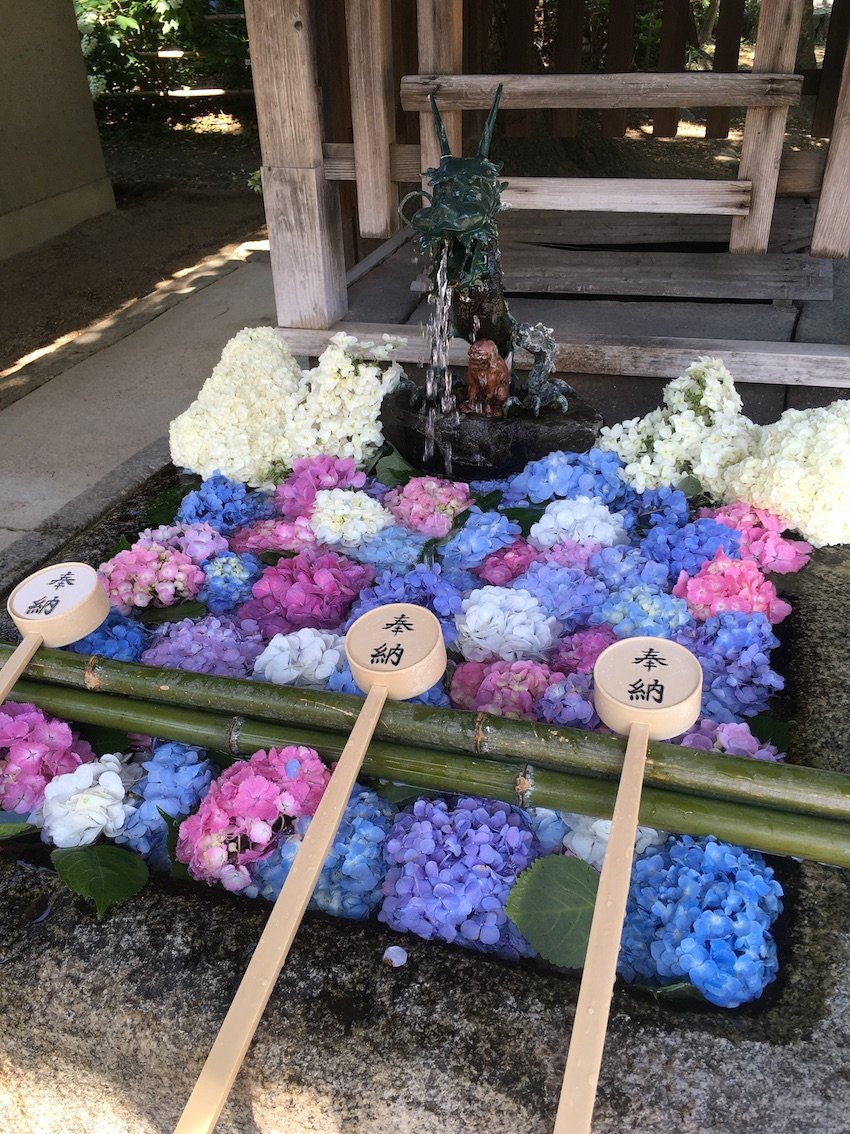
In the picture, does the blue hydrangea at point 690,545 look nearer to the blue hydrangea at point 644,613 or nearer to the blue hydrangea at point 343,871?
the blue hydrangea at point 644,613

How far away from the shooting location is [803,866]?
1366 millimetres

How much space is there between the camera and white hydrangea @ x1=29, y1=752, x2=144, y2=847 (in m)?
1.48

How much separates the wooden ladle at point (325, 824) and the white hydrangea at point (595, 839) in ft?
1.11

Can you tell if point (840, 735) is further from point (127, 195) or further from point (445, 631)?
point (127, 195)

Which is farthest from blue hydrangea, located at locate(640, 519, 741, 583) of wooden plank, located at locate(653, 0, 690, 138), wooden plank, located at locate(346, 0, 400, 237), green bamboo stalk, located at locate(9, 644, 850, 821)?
wooden plank, located at locate(653, 0, 690, 138)

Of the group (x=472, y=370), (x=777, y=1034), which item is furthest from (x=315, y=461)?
(x=777, y=1034)

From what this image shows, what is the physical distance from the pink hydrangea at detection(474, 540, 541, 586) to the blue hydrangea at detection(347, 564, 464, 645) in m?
0.10

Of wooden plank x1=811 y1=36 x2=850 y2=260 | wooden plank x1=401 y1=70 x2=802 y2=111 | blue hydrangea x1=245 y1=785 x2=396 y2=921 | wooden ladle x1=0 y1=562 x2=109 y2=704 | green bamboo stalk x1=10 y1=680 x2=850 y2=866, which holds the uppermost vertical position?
wooden plank x1=401 y1=70 x2=802 y2=111

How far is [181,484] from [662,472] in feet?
4.53

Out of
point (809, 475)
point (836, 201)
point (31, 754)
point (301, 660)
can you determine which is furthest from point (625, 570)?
point (836, 201)

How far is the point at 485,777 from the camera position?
4.61ft

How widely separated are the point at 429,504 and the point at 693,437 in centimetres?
68

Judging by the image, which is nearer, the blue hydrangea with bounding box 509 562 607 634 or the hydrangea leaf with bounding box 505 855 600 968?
the hydrangea leaf with bounding box 505 855 600 968

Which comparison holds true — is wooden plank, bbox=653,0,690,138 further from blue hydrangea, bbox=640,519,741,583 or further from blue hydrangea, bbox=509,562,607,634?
blue hydrangea, bbox=509,562,607,634
